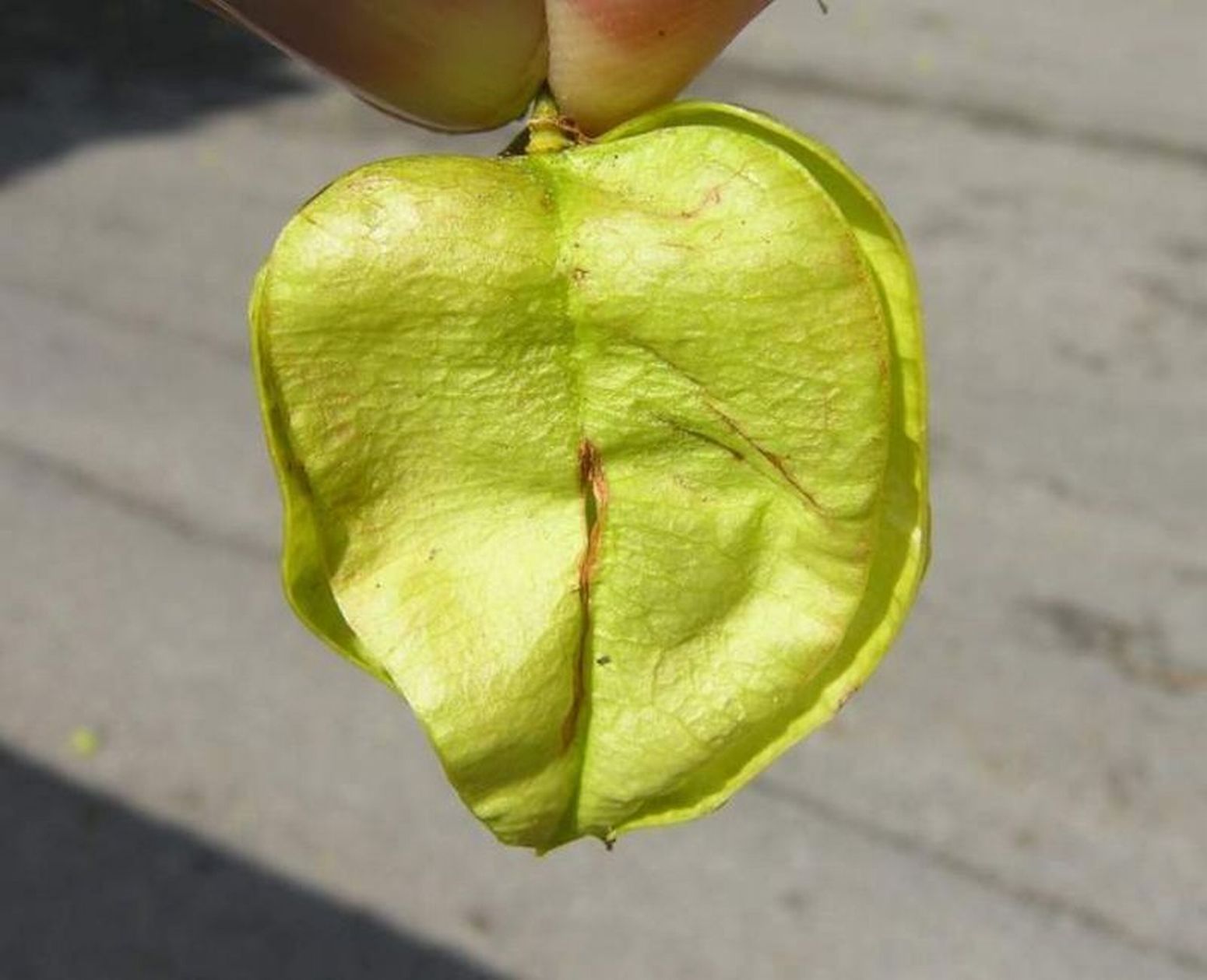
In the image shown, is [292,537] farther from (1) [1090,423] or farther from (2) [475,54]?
(1) [1090,423]

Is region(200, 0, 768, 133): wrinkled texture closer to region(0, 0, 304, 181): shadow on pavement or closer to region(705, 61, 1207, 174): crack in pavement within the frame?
region(705, 61, 1207, 174): crack in pavement

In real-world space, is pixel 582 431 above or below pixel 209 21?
above

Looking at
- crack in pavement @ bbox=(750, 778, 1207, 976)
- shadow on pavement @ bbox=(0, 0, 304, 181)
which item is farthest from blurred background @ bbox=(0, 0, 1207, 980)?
shadow on pavement @ bbox=(0, 0, 304, 181)

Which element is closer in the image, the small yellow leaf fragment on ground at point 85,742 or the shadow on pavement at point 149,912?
the shadow on pavement at point 149,912

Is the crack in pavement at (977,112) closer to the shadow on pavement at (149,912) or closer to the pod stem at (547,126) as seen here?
the shadow on pavement at (149,912)

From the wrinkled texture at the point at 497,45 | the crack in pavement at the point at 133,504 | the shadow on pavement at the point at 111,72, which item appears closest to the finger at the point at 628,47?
the wrinkled texture at the point at 497,45

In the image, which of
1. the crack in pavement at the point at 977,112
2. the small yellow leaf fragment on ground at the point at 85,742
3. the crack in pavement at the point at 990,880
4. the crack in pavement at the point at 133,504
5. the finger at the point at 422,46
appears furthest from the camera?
the crack in pavement at the point at 977,112

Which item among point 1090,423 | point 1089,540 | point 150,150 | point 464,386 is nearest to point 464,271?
point 464,386

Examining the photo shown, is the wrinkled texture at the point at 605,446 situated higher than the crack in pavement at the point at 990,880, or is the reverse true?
the wrinkled texture at the point at 605,446
